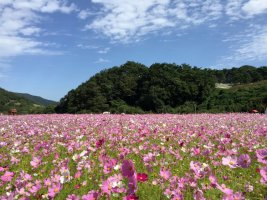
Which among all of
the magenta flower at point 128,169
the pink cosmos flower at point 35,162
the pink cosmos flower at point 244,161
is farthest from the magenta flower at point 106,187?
the pink cosmos flower at point 35,162

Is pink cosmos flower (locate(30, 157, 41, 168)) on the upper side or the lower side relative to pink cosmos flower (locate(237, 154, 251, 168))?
lower

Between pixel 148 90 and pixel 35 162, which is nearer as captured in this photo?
pixel 35 162

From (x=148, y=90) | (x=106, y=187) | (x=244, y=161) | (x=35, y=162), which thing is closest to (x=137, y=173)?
(x=106, y=187)

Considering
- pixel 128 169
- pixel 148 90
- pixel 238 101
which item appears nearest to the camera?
pixel 128 169

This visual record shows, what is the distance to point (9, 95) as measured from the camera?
17675 centimetres

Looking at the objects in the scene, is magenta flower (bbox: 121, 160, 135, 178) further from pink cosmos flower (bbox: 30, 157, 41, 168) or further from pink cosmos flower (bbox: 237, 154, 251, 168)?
pink cosmos flower (bbox: 30, 157, 41, 168)

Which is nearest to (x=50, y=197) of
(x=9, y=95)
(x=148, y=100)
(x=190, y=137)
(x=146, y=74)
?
(x=190, y=137)

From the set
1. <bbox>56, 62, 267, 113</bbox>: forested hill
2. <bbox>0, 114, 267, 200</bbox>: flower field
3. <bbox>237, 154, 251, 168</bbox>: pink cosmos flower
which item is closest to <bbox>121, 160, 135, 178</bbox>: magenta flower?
<bbox>0, 114, 267, 200</bbox>: flower field

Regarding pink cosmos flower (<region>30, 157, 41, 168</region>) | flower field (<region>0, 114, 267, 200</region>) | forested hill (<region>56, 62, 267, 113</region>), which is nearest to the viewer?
flower field (<region>0, 114, 267, 200</region>)

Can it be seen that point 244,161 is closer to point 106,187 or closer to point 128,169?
point 128,169

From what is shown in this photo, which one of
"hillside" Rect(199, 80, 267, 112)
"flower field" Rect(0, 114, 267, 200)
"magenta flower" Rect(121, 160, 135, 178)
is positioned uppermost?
"hillside" Rect(199, 80, 267, 112)

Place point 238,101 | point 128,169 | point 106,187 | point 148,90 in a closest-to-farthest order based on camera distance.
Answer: point 128,169
point 106,187
point 238,101
point 148,90

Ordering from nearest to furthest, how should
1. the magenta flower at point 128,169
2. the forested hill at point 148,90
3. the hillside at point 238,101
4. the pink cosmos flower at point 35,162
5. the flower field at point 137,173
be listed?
the magenta flower at point 128,169 → the flower field at point 137,173 → the pink cosmos flower at point 35,162 → the hillside at point 238,101 → the forested hill at point 148,90

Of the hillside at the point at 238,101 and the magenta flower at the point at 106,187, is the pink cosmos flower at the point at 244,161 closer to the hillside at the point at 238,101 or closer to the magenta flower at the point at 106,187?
the magenta flower at the point at 106,187
